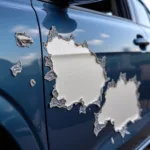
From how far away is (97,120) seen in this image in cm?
192

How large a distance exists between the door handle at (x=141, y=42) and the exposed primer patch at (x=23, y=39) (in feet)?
4.28

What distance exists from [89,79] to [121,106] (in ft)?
1.54

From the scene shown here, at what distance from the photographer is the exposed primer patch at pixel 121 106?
6.52 ft

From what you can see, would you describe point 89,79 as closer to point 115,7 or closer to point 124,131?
point 124,131

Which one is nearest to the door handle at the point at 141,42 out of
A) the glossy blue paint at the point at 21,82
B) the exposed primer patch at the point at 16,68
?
the glossy blue paint at the point at 21,82

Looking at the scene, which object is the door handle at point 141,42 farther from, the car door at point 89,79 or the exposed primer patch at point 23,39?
the exposed primer patch at point 23,39

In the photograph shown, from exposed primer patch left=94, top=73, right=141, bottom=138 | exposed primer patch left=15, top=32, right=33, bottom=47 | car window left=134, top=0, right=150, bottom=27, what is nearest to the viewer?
exposed primer patch left=15, top=32, right=33, bottom=47

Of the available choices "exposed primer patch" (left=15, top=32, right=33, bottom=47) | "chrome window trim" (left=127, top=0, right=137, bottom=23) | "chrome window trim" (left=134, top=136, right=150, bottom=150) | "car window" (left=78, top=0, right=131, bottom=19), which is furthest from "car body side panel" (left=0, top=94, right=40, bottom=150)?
"chrome window trim" (left=127, top=0, right=137, bottom=23)

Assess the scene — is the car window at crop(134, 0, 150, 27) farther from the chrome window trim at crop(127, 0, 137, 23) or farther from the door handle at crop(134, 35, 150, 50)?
the door handle at crop(134, 35, 150, 50)

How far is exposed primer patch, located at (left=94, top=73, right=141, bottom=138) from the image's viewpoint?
1988mm

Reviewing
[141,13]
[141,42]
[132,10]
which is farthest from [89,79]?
[141,13]

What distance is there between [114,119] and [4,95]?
0.99 meters

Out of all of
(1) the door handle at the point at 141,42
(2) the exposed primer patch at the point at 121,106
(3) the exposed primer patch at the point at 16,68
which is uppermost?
(3) the exposed primer patch at the point at 16,68

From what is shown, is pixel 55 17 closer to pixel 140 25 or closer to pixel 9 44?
pixel 9 44
